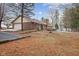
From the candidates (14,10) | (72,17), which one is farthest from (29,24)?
(72,17)

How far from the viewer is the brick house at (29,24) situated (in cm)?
167

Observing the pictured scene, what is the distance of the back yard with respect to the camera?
5.35ft

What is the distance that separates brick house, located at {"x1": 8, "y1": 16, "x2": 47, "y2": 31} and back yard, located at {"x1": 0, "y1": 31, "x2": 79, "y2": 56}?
61 millimetres

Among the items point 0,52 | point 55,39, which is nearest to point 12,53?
point 0,52

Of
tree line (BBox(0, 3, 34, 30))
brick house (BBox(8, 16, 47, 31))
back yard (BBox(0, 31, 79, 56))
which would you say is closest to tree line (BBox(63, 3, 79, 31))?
back yard (BBox(0, 31, 79, 56))

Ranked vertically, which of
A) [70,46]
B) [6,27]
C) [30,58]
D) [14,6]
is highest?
[14,6]

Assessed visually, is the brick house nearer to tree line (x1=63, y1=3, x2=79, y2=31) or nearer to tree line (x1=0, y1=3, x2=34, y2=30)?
tree line (x1=0, y1=3, x2=34, y2=30)

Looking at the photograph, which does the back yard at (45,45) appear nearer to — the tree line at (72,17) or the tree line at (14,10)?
the tree line at (72,17)

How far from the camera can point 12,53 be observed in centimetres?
163

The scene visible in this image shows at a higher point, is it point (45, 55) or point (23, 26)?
point (23, 26)

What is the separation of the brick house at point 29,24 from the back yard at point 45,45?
6cm

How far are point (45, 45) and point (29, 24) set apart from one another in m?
0.27

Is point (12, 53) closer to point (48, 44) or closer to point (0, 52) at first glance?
point (0, 52)

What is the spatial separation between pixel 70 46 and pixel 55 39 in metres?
0.16
